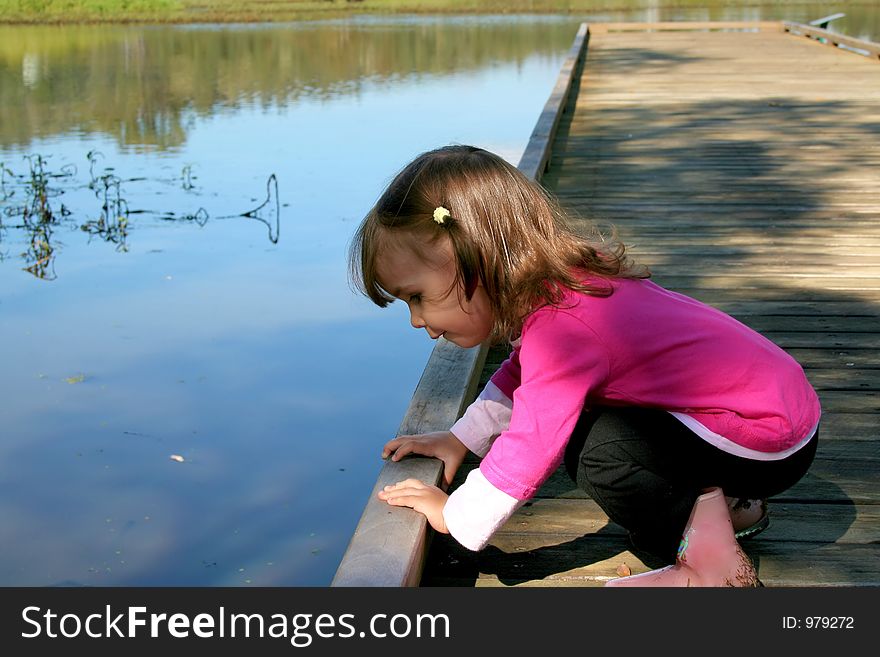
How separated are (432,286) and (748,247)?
3.11 m

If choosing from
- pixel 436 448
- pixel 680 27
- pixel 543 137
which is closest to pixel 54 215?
pixel 543 137

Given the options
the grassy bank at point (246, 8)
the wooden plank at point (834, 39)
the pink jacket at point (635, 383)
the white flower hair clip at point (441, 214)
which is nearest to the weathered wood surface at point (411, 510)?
the pink jacket at point (635, 383)

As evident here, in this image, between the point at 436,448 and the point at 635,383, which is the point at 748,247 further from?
the point at 635,383

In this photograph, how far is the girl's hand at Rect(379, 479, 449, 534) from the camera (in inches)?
91.4

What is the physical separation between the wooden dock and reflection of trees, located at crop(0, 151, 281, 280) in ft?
8.72

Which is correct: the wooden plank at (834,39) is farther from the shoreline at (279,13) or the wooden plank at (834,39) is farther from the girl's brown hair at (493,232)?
the shoreline at (279,13)

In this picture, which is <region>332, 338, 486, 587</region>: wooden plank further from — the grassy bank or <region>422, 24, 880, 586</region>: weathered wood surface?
the grassy bank

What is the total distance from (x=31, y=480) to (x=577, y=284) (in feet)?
10.7

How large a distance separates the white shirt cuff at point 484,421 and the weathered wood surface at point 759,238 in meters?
0.21

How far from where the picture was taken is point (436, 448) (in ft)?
8.74

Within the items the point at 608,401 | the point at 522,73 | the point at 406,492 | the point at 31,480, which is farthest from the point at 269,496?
the point at 522,73

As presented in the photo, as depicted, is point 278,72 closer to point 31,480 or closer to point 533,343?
point 31,480

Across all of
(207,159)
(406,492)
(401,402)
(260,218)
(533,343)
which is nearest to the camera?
(533,343)

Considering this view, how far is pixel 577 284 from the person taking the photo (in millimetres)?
2213
